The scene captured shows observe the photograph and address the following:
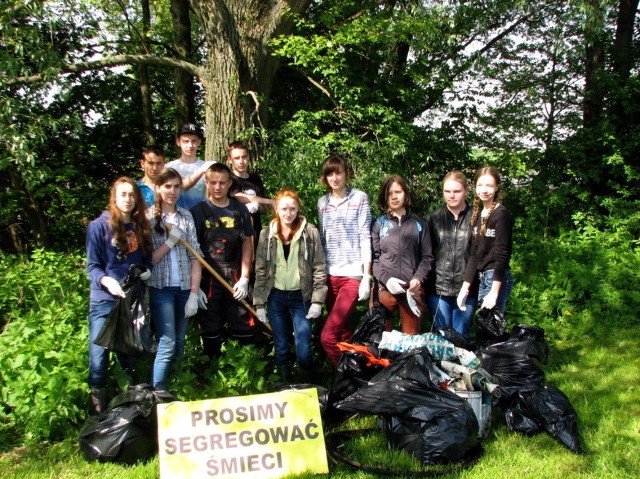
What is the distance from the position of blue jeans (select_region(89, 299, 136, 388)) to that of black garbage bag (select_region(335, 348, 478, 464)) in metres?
1.67

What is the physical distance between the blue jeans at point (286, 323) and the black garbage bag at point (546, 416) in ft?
5.02

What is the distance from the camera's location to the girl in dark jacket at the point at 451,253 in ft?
13.8

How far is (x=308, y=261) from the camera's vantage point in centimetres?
405

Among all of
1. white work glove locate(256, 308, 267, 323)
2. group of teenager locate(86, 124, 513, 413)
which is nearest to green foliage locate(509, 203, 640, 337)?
group of teenager locate(86, 124, 513, 413)

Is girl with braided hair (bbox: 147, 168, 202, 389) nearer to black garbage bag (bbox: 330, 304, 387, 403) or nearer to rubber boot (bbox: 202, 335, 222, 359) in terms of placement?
rubber boot (bbox: 202, 335, 222, 359)

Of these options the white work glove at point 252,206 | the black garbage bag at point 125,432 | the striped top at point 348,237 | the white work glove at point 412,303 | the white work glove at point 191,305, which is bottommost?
the black garbage bag at point 125,432

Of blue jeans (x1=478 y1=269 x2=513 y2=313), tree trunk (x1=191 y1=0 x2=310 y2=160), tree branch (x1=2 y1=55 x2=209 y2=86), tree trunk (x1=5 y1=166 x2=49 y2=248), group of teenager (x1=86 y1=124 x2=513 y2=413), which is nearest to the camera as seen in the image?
group of teenager (x1=86 y1=124 x2=513 y2=413)

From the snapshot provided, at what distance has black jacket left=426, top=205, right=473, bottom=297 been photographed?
421 centimetres

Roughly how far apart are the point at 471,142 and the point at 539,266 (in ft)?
12.0

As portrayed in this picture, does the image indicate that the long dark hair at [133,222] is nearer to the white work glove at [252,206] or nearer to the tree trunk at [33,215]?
the white work glove at [252,206]

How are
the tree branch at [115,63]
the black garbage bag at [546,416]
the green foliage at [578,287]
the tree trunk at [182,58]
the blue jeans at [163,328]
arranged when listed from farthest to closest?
the tree trunk at [182,58] → the green foliage at [578,287] → the tree branch at [115,63] → the blue jeans at [163,328] → the black garbage bag at [546,416]

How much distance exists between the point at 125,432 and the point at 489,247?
2846 millimetres

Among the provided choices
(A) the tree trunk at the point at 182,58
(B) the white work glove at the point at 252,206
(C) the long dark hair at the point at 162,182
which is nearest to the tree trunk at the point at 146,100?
(A) the tree trunk at the point at 182,58

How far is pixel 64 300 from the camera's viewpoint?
15.1 ft
